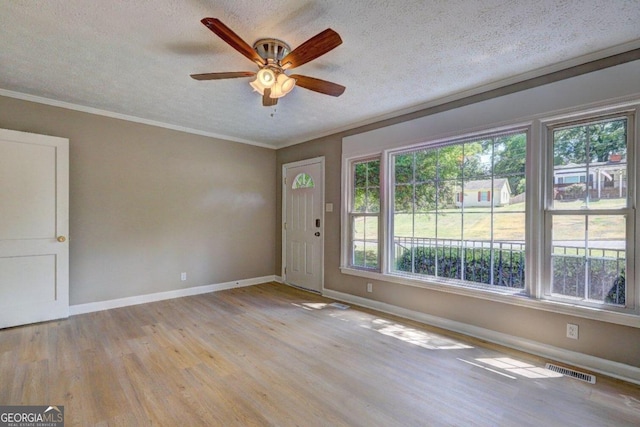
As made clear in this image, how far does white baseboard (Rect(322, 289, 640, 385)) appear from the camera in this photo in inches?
88.1

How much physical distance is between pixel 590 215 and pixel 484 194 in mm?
832

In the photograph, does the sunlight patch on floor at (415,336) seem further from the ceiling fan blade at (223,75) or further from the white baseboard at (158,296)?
the ceiling fan blade at (223,75)


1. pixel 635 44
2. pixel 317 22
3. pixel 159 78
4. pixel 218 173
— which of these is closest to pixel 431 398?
pixel 317 22

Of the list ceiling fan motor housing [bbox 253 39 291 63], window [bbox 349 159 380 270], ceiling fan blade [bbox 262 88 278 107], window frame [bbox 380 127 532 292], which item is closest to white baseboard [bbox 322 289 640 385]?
window frame [bbox 380 127 532 292]

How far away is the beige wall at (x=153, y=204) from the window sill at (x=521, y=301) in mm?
2569

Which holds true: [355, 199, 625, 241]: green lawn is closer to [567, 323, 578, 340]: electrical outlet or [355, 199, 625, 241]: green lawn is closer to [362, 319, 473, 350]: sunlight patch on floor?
[567, 323, 578, 340]: electrical outlet

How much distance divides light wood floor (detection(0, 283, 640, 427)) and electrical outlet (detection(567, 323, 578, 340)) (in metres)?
0.31

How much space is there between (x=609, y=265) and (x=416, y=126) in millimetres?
2148

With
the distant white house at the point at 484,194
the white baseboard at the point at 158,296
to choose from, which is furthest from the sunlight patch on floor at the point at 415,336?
the white baseboard at the point at 158,296

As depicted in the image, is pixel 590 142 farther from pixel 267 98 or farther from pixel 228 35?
pixel 228 35

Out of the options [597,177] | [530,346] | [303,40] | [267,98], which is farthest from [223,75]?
[530,346]

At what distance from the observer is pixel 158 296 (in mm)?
4133

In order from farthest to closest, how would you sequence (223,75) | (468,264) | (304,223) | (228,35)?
1. (304,223)
2. (468,264)
3. (223,75)
4. (228,35)

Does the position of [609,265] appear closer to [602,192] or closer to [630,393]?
[602,192]
